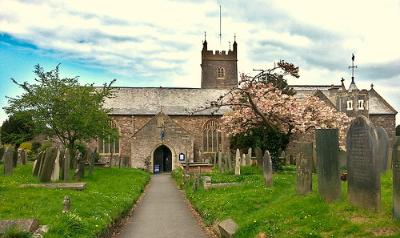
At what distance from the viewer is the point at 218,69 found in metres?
64.6

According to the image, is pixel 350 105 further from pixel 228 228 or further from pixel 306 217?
pixel 306 217

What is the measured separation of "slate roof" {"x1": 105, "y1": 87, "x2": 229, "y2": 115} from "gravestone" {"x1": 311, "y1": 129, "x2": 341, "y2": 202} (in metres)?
37.3

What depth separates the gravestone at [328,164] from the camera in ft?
34.8

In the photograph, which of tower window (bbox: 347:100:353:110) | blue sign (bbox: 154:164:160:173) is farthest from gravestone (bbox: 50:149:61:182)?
tower window (bbox: 347:100:353:110)

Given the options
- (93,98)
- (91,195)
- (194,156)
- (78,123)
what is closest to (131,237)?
(91,195)

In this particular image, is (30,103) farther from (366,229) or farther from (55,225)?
(366,229)

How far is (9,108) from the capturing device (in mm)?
28625

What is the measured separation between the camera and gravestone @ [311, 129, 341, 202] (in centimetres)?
1061

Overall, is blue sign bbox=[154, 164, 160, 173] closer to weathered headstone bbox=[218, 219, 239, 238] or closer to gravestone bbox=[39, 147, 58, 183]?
gravestone bbox=[39, 147, 58, 183]

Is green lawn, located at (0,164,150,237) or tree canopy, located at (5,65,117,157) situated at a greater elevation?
tree canopy, located at (5,65,117,157)

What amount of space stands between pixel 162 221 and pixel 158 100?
38850 millimetres

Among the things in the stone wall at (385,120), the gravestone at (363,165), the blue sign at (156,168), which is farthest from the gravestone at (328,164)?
the stone wall at (385,120)

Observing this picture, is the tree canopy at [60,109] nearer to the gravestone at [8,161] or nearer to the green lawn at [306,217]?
the gravestone at [8,161]

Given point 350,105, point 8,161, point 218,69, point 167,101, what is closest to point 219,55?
point 218,69
